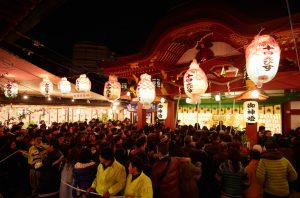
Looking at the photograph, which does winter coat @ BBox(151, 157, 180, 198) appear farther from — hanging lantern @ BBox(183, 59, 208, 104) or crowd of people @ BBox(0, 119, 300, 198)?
hanging lantern @ BBox(183, 59, 208, 104)

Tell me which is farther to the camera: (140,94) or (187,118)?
(187,118)

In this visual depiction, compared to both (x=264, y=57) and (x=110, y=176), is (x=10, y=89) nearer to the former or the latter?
(x=110, y=176)

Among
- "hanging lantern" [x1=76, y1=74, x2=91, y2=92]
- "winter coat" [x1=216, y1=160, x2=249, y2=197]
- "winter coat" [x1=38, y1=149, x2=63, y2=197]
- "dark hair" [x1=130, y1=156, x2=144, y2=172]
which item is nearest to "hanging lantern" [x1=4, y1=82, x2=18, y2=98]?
"hanging lantern" [x1=76, y1=74, x2=91, y2=92]

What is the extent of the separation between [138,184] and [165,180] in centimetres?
88

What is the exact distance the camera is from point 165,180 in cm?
488

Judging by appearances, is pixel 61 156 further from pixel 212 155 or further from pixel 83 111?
pixel 83 111

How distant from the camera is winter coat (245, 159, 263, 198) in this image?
203 inches

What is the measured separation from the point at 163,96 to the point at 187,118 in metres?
7.89

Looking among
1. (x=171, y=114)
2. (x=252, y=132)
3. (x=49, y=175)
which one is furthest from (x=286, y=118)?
(x=49, y=175)

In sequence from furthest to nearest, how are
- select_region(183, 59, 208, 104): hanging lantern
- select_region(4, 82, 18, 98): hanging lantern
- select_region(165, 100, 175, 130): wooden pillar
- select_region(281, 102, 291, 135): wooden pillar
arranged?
select_region(165, 100, 175, 130): wooden pillar < select_region(281, 102, 291, 135): wooden pillar < select_region(4, 82, 18, 98): hanging lantern < select_region(183, 59, 208, 104): hanging lantern

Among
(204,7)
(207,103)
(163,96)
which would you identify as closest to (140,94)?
(204,7)

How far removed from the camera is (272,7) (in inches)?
422

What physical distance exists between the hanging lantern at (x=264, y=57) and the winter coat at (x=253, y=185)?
2207 mm

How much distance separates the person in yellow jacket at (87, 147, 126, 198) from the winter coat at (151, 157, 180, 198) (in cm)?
76
